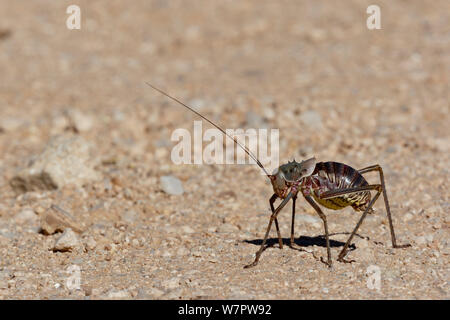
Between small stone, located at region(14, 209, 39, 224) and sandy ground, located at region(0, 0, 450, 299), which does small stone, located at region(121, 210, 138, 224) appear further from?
small stone, located at region(14, 209, 39, 224)

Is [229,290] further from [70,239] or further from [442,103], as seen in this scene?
[442,103]

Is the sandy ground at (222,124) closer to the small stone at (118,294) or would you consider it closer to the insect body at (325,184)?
the small stone at (118,294)

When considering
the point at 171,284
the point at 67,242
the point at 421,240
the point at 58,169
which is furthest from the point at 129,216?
the point at 421,240

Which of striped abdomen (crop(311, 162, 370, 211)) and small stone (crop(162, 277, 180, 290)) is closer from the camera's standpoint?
small stone (crop(162, 277, 180, 290))

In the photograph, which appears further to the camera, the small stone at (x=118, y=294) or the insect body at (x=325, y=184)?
the insect body at (x=325, y=184)

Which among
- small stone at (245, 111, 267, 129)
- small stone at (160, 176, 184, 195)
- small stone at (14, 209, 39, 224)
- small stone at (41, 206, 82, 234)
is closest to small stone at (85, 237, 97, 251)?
small stone at (41, 206, 82, 234)

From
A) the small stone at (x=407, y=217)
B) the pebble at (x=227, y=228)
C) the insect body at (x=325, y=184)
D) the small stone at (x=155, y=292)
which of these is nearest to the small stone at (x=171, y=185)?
the pebble at (x=227, y=228)
